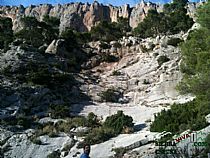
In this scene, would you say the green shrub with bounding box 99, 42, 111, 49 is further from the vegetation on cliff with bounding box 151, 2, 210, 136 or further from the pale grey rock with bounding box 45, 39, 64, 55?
the vegetation on cliff with bounding box 151, 2, 210, 136

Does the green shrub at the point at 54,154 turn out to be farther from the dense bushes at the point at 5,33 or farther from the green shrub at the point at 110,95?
the dense bushes at the point at 5,33

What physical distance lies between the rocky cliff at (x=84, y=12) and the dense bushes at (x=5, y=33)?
4863 centimetres

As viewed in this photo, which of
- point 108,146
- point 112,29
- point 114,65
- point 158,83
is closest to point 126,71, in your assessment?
point 114,65

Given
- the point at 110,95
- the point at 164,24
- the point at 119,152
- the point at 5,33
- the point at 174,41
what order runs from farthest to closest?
1. the point at 164,24
2. the point at 5,33
3. the point at 174,41
4. the point at 110,95
5. the point at 119,152

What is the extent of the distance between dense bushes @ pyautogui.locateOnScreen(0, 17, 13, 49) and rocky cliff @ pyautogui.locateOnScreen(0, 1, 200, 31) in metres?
48.6

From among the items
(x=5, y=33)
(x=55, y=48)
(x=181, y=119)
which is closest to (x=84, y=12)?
(x=5, y=33)

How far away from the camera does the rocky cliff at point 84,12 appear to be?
108 m

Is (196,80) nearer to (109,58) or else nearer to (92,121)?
(92,121)

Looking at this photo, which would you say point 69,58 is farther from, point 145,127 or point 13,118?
point 145,127

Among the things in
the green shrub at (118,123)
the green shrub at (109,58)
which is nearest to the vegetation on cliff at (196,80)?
the green shrub at (118,123)

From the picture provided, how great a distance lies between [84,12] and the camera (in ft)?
366

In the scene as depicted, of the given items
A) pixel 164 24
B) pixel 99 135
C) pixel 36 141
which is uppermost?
pixel 164 24

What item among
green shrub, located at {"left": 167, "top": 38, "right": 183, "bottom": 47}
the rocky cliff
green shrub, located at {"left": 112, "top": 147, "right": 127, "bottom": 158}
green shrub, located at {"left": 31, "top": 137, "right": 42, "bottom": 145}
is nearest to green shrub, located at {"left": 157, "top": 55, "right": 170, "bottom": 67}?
green shrub, located at {"left": 167, "top": 38, "right": 183, "bottom": 47}

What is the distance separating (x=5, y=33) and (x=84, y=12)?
59.6m
